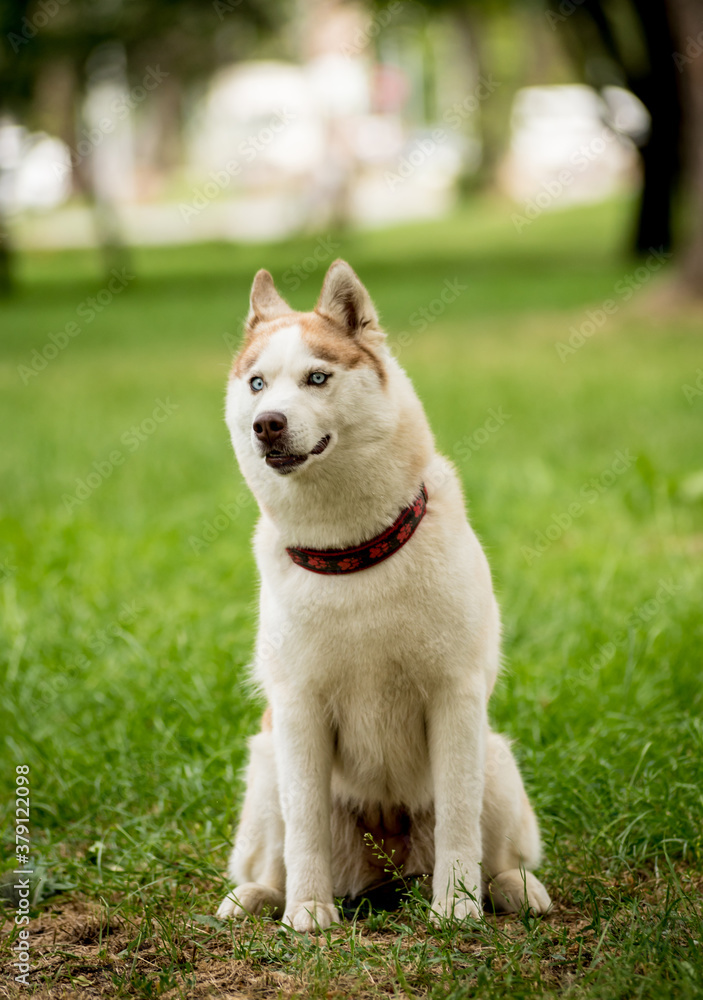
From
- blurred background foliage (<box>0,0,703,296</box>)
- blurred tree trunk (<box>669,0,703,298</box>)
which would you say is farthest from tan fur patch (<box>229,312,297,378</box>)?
blurred tree trunk (<box>669,0,703,298</box>)

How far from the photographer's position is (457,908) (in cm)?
284

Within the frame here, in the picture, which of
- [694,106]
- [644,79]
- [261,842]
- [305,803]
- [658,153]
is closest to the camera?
[305,803]

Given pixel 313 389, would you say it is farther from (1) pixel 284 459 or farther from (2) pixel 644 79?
(2) pixel 644 79

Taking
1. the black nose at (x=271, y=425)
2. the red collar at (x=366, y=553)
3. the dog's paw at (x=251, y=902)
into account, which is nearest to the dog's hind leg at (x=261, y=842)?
the dog's paw at (x=251, y=902)

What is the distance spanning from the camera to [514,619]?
16.2ft

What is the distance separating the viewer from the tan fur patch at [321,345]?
2.92 metres

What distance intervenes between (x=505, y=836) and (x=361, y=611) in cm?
77

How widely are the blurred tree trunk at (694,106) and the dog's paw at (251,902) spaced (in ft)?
31.9

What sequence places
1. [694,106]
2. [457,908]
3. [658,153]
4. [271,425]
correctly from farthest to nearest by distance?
[658,153]
[694,106]
[457,908]
[271,425]

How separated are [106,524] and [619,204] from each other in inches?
988

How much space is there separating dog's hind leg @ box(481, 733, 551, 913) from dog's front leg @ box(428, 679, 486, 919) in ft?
0.57

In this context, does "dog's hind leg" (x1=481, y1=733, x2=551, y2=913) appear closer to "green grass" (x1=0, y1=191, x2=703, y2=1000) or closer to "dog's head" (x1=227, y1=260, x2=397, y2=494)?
"green grass" (x1=0, y1=191, x2=703, y2=1000)

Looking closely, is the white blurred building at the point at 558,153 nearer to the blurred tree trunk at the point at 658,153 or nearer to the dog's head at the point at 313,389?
the blurred tree trunk at the point at 658,153

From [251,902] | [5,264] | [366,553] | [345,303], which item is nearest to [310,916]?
[251,902]
